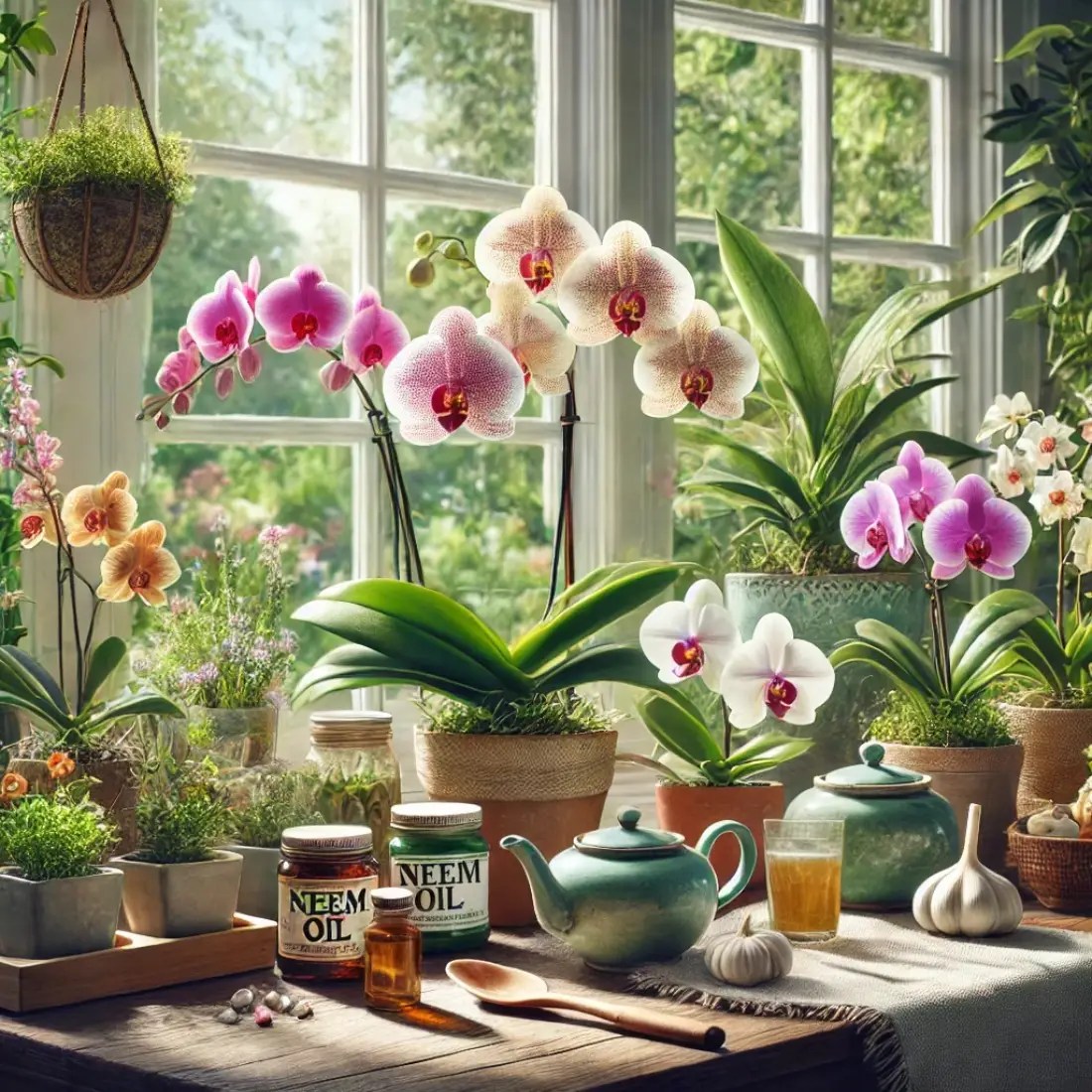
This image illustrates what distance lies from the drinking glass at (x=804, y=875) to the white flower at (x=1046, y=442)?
85 cm

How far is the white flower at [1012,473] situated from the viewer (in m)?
2.30

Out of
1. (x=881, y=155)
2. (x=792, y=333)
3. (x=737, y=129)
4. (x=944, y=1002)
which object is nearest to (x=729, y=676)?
(x=944, y=1002)

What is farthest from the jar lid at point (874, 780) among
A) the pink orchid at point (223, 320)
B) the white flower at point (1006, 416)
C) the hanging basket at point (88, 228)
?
the hanging basket at point (88, 228)

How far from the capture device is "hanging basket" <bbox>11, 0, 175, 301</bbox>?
175 cm

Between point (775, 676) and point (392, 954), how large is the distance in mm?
605

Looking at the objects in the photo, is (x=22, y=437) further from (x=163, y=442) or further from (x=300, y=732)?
(x=300, y=732)

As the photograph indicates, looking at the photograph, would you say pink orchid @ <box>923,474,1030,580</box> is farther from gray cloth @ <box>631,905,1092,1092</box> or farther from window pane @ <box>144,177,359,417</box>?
window pane @ <box>144,177,359,417</box>

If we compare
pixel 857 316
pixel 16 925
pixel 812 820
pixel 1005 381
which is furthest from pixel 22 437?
pixel 1005 381

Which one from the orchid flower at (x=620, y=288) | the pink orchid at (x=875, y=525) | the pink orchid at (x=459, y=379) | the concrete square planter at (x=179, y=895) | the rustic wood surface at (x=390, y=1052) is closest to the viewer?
the rustic wood surface at (x=390, y=1052)

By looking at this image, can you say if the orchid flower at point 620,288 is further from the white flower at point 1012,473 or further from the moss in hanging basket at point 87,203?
the white flower at point 1012,473

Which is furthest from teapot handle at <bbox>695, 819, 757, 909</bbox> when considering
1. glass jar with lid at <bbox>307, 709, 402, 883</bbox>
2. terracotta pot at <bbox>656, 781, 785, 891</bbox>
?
glass jar with lid at <bbox>307, 709, 402, 883</bbox>

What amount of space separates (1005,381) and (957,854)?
1331 millimetres

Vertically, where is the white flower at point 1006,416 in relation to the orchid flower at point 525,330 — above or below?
below

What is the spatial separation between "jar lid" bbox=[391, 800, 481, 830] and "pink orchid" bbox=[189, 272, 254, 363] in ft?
1.82
